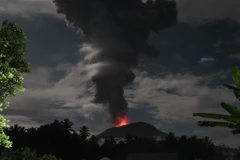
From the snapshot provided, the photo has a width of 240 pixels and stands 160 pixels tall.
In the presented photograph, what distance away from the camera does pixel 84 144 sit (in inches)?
3666

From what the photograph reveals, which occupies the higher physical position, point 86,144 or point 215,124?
point 86,144

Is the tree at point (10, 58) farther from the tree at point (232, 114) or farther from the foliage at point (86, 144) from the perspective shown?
the foliage at point (86, 144)

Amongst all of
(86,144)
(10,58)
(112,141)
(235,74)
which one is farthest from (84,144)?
(235,74)

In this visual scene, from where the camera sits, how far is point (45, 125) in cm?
8469

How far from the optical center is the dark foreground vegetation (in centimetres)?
7988

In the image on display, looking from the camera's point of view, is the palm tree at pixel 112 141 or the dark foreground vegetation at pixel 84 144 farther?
the palm tree at pixel 112 141

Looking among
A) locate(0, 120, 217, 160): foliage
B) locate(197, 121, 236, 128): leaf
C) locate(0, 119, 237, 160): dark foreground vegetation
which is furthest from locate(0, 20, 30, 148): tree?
locate(0, 120, 217, 160): foliage

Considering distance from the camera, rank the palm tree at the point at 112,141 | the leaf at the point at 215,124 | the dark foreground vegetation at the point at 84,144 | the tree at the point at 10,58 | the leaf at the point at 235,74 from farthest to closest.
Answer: the palm tree at the point at 112,141 → the dark foreground vegetation at the point at 84,144 → the tree at the point at 10,58 → the leaf at the point at 215,124 → the leaf at the point at 235,74

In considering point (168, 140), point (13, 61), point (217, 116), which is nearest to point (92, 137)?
point (168, 140)

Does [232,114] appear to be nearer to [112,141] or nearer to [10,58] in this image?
[10,58]

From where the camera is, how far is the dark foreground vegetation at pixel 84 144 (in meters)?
79.9

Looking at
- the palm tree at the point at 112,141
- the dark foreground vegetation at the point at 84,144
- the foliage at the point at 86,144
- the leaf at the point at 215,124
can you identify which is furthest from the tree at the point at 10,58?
the palm tree at the point at 112,141

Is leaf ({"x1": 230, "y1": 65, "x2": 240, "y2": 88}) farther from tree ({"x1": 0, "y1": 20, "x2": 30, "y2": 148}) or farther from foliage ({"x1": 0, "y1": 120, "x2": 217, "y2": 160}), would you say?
foliage ({"x1": 0, "y1": 120, "x2": 217, "y2": 160})

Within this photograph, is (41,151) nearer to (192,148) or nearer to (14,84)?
(192,148)
